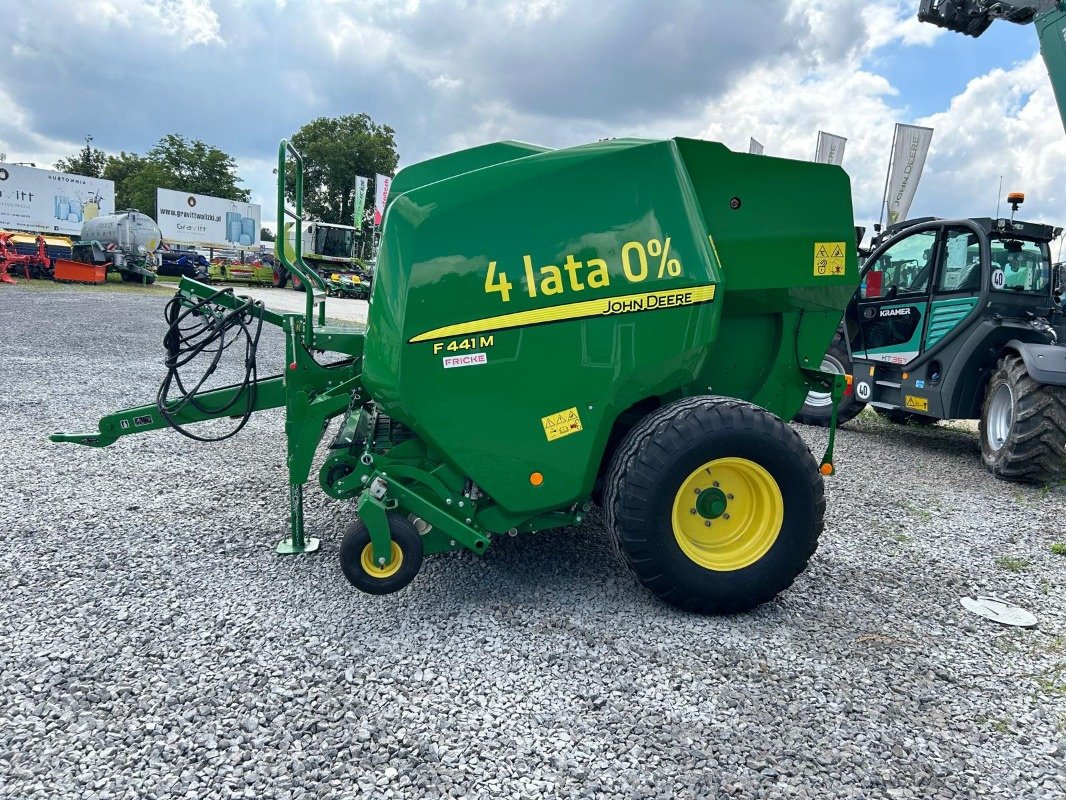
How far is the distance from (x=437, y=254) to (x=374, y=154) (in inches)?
1748

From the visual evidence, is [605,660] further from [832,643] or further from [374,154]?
[374,154]

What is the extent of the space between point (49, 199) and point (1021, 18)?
33046mm

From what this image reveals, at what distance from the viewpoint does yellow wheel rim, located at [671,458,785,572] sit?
2.90m

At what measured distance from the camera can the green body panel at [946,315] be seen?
19.2 feet

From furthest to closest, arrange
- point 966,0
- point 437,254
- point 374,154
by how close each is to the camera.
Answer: point 374,154 < point 966,0 < point 437,254

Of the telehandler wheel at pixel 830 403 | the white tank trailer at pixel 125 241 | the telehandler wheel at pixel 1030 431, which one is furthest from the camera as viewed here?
the white tank trailer at pixel 125 241

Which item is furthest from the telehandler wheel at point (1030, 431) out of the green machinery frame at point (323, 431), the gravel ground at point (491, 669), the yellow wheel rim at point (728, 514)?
the green machinery frame at point (323, 431)

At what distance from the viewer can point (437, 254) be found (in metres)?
2.74

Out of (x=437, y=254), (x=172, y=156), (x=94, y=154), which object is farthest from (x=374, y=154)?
(x=437, y=254)

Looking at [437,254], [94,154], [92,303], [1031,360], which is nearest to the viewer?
[437,254]

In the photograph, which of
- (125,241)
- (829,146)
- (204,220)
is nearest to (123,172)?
(204,220)

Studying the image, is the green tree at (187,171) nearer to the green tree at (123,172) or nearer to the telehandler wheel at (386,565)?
the green tree at (123,172)

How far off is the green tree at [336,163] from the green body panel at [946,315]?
1610 inches

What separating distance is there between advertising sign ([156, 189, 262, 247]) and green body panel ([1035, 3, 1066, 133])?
33046 mm
